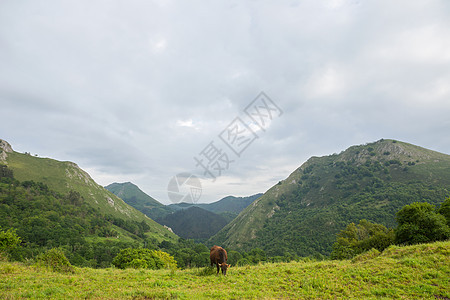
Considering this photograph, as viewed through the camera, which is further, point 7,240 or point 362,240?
point 362,240

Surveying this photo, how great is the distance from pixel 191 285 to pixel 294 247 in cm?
13320


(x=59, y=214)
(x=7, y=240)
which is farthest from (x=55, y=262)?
(x=59, y=214)

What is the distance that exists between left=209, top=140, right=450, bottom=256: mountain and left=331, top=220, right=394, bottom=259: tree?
5782cm

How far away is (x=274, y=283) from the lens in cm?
1253

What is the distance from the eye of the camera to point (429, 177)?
13025cm

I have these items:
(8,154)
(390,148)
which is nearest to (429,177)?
(390,148)

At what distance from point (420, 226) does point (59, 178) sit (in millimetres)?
242976

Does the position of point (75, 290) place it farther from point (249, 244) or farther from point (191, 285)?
point (249, 244)

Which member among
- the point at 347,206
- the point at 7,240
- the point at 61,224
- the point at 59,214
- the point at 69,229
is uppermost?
the point at 347,206

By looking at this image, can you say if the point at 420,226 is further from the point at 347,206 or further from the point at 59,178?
the point at 59,178

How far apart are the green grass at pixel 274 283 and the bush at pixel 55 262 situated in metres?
0.81

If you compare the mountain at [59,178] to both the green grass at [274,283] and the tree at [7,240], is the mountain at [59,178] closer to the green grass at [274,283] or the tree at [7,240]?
the tree at [7,240]

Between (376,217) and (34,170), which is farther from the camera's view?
(34,170)

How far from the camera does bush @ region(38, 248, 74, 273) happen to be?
49.5 ft
